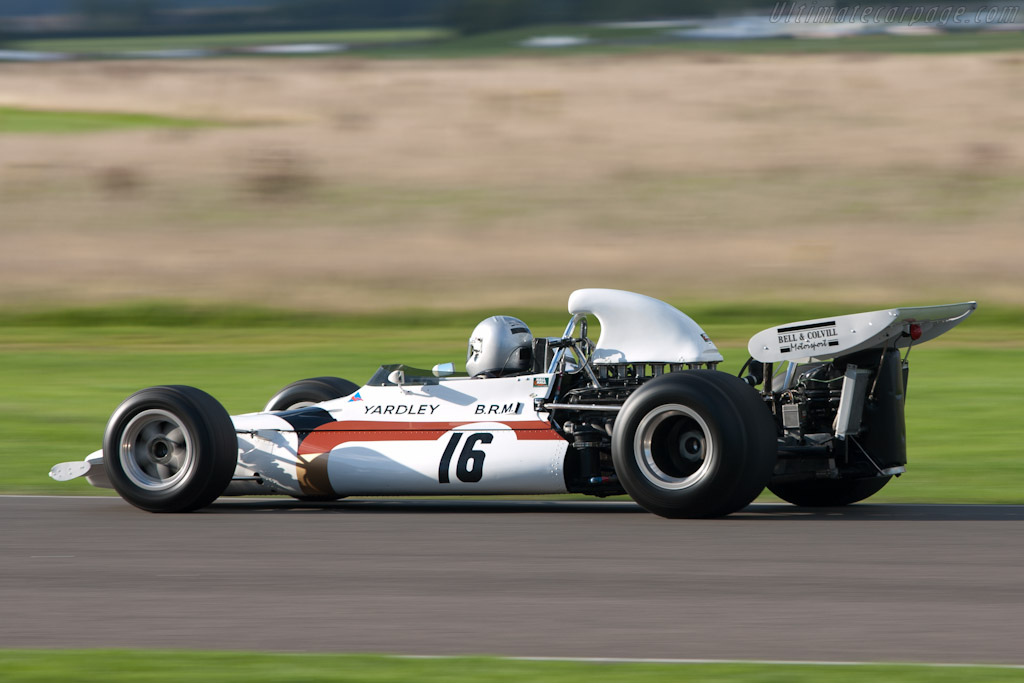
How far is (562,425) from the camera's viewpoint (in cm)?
973

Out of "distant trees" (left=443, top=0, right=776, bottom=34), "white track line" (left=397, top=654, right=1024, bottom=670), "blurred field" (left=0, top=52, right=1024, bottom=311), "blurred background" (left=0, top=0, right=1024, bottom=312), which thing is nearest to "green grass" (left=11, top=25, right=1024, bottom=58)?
"blurred background" (left=0, top=0, right=1024, bottom=312)

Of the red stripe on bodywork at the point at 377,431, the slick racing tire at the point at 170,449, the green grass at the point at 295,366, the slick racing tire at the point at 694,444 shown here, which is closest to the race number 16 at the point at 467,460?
the red stripe on bodywork at the point at 377,431

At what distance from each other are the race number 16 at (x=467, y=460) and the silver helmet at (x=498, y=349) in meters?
0.60

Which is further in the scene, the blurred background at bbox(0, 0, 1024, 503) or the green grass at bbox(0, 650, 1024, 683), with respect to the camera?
the blurred background at bbox(0, 0, 1024, 503)

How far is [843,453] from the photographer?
9.52m

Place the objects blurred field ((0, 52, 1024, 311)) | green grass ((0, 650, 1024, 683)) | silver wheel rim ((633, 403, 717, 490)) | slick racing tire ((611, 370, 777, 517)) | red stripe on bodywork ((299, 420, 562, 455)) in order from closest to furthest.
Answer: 1. green grass ((0, 650, 1024, 683))
2. slick racing tire ((611, 370, 777, 517))
3. silver wheel rim ((633, 403, 717, 490))
4. red stripe on bodywork ((299, 420, 562, 455))
5. blurred field ((0, 52, 1024, 311))

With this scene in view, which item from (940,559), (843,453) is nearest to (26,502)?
(843,453)

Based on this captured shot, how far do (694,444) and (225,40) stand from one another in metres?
74.8

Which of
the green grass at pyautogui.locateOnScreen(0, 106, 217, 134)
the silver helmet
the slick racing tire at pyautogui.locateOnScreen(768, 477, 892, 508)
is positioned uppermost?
the green grass at pyautogui.locateOnScreen(0, 106, 217, 134)

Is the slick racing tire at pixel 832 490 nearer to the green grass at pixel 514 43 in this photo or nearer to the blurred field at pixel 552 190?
the blurred field at pixel 552 190

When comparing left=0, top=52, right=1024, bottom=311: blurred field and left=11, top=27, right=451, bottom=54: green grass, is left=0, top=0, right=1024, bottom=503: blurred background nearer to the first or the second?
left=0, top=52, right=1024, bottom=311: blurred field

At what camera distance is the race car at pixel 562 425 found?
920 cm

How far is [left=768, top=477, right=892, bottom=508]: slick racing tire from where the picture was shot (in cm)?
1016

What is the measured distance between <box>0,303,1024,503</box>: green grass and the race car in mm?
1363
